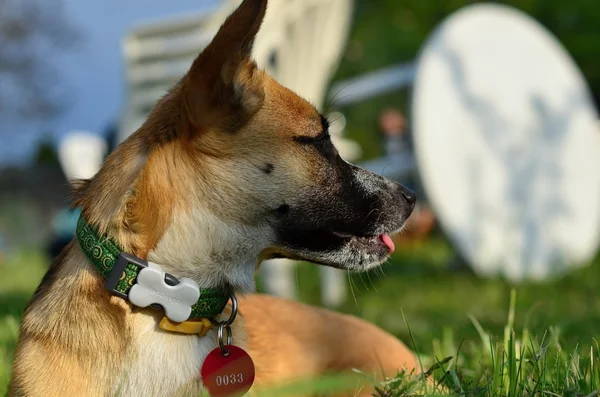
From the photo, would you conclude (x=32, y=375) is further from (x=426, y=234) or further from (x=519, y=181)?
(x=426, y=234)

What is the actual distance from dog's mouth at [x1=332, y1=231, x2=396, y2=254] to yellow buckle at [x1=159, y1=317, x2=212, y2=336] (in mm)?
451

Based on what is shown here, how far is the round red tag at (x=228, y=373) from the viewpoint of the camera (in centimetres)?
198

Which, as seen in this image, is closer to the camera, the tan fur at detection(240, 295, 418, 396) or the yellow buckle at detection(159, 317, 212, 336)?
the yellow buckle at detection(159, 317, 212, 336)

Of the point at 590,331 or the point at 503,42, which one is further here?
the point at 503,42

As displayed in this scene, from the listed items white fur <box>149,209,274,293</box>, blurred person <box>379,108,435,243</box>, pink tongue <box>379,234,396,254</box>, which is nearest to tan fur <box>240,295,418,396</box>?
white fur <box>149,209,274,293</box>

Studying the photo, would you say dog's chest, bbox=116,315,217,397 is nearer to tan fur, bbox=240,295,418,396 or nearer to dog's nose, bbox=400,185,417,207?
tan fur, bbox=240,295,418,396

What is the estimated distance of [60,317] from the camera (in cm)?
200

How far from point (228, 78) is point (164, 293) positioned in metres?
0.58

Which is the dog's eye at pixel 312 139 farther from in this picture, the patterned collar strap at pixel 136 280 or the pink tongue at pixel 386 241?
the patterned collar strap at pixel 136 280

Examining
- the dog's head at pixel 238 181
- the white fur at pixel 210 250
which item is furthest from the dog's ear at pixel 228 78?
the white fur at pixel 210 250

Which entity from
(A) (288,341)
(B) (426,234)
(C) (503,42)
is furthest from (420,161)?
(B) (426,234)

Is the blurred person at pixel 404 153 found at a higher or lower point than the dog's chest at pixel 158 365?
lower

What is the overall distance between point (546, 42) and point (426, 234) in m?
3.52

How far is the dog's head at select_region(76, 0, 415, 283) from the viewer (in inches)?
78.2
